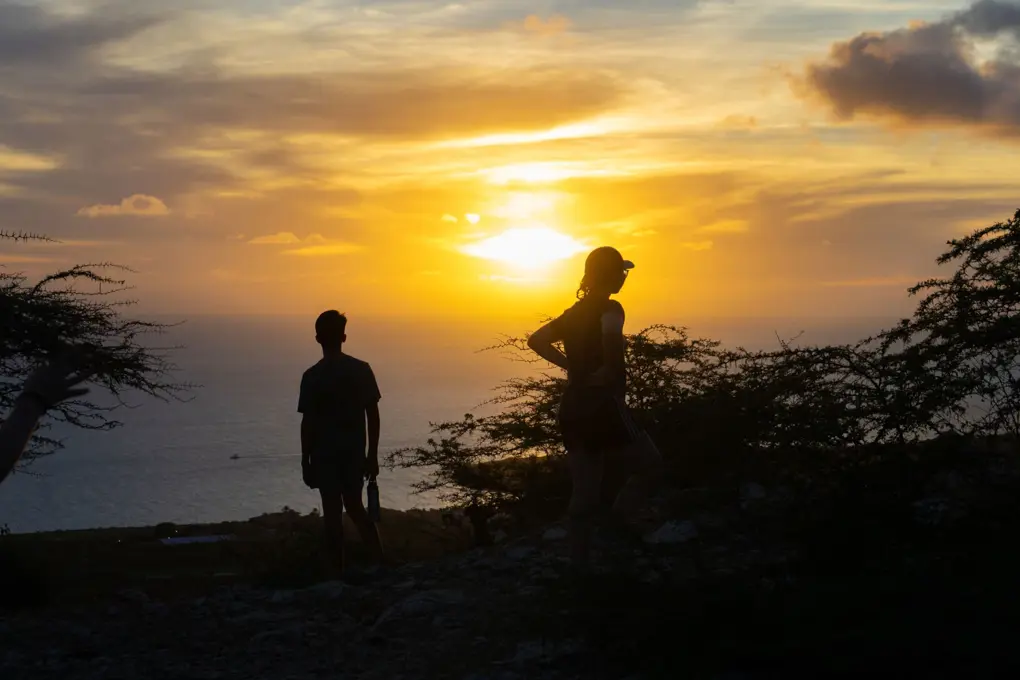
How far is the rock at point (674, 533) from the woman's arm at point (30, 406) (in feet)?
18.4

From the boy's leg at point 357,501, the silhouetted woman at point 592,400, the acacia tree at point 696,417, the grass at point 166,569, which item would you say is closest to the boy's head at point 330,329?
the boy's leg at point 357,501

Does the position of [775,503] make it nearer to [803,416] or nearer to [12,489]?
[803,416]

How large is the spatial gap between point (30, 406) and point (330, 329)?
4.43m

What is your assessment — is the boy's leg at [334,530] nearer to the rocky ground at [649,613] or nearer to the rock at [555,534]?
the rocky ground at [649,613]

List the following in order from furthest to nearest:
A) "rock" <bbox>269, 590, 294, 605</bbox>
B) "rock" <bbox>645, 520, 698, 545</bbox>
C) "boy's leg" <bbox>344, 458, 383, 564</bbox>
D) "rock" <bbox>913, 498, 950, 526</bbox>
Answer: "rock" <bbox>645, 520, 698, 545</bbox>
"boy's leg" <bbox>344, 458, 383, 564</bbox>
"rock" <bbox>269, 590, 294, 605</bbox>
"rock" <bbox>913, 498, 950, 526</bbox>

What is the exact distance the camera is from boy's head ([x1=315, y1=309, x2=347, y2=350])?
7816mm

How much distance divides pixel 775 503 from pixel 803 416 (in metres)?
0.80

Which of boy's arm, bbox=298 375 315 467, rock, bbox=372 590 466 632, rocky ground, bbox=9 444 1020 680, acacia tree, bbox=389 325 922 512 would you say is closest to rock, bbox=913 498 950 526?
rocky ground, bbox=9 444 1020 680

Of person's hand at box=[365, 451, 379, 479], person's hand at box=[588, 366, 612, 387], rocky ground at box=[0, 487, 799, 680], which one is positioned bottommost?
rocky ground at box=[0, 487, 799, 680]

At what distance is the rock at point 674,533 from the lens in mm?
8297

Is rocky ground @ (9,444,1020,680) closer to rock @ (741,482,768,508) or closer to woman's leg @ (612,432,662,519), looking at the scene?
woman's leg @ (612,432,662,519)

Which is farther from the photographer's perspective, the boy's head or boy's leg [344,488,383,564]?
boy's leg [344,488,383,564]

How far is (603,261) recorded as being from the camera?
623 centimetres

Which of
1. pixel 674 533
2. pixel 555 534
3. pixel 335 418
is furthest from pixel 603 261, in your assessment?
pixel 555 534
